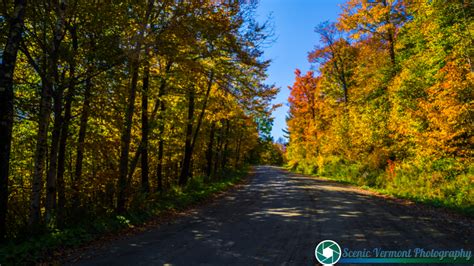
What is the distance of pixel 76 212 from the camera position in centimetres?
866

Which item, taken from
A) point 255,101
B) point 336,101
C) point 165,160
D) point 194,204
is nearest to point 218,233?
point 194,204

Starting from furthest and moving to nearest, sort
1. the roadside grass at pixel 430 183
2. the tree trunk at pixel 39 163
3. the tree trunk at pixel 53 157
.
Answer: the roadside grass at pixel 430 183 → the tree trunk at pixel 53 157 → the tree trunk at pixel 39 163

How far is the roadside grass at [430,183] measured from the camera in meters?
11.1

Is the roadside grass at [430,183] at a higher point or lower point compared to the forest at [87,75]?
lower

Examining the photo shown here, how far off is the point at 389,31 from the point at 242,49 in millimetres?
12983

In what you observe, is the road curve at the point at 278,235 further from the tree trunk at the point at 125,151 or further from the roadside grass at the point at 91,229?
the tree trunk at the point at 125,151

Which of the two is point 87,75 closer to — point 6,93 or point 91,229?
point 6,93

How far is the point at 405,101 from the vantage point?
15.9 meters

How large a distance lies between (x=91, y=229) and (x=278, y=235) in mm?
5057

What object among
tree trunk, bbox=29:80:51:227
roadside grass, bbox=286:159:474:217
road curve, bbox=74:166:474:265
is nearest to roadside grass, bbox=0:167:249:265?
tree trunk, bbox=29:80:51:227

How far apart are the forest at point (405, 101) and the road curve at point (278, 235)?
3.62 m

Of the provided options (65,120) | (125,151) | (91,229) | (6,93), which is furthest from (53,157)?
(6,93)

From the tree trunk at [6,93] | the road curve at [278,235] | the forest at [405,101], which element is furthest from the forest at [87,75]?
the forest at [405,101]

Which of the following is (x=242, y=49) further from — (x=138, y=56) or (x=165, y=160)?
(x=165, y=160)
